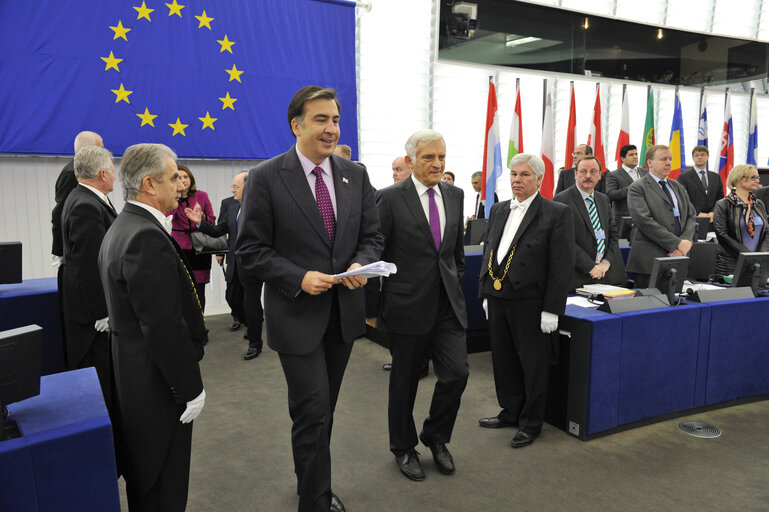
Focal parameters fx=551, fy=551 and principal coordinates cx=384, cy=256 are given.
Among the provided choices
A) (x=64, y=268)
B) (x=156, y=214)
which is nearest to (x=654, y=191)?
(x=156, y=214)

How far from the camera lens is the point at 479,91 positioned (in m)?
8.27

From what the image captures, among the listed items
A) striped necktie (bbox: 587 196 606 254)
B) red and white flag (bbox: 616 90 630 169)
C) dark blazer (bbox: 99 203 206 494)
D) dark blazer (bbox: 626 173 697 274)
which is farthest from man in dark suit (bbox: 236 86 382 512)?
red and white flag (bbox: 616 90 630 169)

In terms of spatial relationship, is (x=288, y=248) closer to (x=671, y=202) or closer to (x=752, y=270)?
(x=752, y=270)

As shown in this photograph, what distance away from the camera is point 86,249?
115 inches

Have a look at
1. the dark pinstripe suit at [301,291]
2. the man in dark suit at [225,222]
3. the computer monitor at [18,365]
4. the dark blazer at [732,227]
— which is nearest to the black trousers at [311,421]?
the dark pinstripe suit at [301,291]

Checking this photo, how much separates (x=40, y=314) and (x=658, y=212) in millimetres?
4549

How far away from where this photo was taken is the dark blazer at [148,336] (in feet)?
5.47

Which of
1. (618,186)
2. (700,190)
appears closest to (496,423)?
(618,186)

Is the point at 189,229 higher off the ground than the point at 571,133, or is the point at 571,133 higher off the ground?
the point at 571,133

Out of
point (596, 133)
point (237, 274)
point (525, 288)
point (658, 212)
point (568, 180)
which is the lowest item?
point (237, 274)

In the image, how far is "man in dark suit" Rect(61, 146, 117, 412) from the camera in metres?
2.92

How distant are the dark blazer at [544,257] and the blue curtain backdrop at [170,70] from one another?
3.90 metres

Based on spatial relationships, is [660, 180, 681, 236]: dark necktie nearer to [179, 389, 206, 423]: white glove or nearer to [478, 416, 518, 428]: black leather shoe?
[478, 416, 518, 428]: black leather shoe

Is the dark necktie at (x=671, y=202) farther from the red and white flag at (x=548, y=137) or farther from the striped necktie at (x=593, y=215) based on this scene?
the red and white flag at (x=548, y=137)
